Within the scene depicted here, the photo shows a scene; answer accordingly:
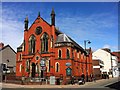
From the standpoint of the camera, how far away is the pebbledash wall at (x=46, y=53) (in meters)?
50.4

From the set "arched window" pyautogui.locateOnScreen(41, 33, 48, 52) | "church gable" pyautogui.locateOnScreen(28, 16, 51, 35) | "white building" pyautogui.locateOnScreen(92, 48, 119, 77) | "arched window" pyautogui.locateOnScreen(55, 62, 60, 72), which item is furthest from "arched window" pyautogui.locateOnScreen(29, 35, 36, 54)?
"white building" pyautogui.locateOnScreen(92, 48, 119, 77)

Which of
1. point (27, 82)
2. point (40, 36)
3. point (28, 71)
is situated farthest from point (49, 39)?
point (27, 82)

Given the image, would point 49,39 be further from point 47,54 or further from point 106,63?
point 106,63

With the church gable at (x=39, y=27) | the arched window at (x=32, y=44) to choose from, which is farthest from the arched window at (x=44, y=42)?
the arched window at (x=32, y=44)

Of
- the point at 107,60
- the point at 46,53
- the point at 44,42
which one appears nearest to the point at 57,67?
the point at 46,53

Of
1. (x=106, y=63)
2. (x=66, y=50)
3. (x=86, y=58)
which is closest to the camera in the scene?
(x=66, y=50)

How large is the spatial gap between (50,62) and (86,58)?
761 inches

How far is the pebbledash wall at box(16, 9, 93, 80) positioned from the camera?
5041cm

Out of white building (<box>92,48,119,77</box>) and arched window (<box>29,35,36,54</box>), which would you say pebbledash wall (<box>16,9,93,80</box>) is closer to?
arched window (<box>29,35,36,54</box>)

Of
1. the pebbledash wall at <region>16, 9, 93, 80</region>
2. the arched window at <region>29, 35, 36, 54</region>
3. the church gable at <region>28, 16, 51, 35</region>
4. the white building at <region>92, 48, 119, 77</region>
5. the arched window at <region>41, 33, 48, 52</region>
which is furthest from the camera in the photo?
the white building at <region>92, 48, 119, 77</region>

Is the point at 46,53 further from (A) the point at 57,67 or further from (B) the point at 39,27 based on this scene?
(B) the point at 39,27

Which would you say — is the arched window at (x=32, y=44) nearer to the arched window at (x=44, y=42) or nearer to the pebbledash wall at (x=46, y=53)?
the pebbledash wall at (x=46, y=53)

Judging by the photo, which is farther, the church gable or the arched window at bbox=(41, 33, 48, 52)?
the church gable

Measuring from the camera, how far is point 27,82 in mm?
40094
